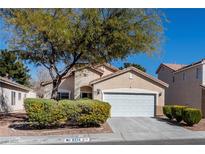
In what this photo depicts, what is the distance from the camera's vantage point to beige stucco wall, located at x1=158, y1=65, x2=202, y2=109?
85.0 ft

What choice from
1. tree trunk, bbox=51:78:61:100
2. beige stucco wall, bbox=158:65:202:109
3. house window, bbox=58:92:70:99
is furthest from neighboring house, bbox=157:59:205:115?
tree trunk, bbox=51:78:61:100

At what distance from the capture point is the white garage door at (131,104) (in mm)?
23844

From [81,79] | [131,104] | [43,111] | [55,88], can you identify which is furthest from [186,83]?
[43,111]

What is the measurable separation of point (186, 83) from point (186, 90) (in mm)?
684

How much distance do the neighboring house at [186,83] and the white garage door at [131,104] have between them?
433 cm

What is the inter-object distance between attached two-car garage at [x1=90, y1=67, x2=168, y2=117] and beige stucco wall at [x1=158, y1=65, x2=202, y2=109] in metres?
3.52

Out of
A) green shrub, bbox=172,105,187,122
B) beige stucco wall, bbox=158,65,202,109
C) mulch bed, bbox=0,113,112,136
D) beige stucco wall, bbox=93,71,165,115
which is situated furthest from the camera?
beige stucco wall, bbox=158,65,202,109

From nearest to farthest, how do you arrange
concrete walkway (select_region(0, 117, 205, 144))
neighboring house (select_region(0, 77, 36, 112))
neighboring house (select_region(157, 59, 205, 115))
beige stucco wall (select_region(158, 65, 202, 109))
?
concrete walkway (select_region(0, 117, 205, 144)), neighboring house (select_region(0, 77, 36, 112)), neighboring house (select_region(157, 59, 205, 115)), beige stucco wall (select_region(158, 65, 202, 109))

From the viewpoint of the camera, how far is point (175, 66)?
33.2 m

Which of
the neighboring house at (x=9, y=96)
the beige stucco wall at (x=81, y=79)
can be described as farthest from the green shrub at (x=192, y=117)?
the neighboring house at (x=9, y=96)

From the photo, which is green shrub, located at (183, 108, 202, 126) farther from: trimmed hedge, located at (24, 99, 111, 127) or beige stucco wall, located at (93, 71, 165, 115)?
beige stucco wall, located at (93, 71, 165, 115)

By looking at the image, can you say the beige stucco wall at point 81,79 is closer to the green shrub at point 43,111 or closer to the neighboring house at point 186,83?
the neighboring house at point 186,83

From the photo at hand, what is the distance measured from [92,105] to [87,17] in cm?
523
